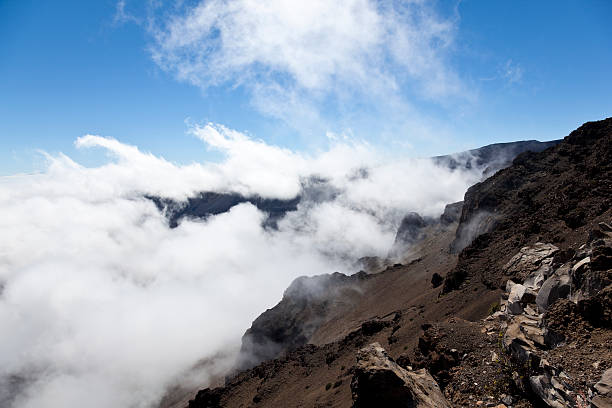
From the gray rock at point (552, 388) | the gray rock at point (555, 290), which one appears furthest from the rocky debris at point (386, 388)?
the gray rock at point (555, 290)

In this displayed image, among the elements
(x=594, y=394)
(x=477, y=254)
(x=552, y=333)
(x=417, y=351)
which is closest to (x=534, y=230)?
(x=477, y=254)

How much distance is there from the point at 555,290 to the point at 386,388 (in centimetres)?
894

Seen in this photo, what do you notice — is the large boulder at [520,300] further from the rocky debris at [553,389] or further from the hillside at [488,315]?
the rocky debris at [553,389]

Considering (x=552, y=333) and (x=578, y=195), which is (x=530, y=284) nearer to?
(x=552, y=333)

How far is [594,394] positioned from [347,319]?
197 ft

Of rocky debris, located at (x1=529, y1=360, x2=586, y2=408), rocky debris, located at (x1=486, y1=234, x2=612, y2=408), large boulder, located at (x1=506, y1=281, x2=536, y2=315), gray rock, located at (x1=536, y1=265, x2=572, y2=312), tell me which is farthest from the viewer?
large boulder, located at (x1=506, y1=281, x2=536, y2=315)

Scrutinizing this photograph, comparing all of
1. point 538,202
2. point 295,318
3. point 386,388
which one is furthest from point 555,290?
point 295,318

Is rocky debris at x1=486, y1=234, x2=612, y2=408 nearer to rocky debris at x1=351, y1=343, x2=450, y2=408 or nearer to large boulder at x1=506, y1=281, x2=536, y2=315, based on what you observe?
large boulder at x1=506, y1=281, x2=536, y2=315

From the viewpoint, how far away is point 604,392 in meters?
7.32

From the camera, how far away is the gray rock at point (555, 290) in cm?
1329

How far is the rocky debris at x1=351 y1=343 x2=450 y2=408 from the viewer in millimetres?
10352

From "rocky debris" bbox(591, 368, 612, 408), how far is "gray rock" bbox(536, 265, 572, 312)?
6349 millimetres

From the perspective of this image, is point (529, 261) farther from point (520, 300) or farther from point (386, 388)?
point (386, 388)

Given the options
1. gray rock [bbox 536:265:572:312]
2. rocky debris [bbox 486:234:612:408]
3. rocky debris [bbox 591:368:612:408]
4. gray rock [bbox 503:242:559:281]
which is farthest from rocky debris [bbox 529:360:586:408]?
gray rock [bbox 503:242:559:281]
